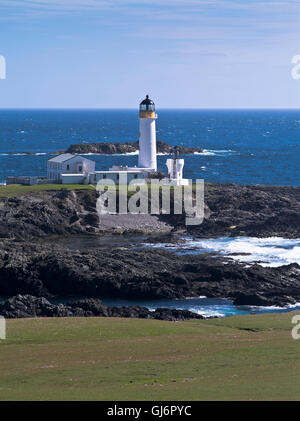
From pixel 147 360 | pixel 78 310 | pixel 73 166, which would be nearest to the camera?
pixel 147 360

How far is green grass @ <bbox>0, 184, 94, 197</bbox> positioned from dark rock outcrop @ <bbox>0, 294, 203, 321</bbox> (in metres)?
32.3

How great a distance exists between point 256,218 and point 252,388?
47008 millimetres

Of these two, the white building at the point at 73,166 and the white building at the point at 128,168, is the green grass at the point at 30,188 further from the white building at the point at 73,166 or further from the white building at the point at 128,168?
the white building at the point at 73,166

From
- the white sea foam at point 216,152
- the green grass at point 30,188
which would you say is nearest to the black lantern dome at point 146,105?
the green grass at point 30,188

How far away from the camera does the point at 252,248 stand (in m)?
60.1

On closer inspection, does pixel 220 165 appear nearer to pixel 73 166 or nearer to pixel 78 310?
pixel 73 166

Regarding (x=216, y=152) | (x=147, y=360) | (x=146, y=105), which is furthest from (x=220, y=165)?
(x=147, y=360)

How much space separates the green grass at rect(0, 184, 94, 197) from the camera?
242 ft

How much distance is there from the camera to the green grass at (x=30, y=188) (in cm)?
7369

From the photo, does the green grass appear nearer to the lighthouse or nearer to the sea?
the lighthouse

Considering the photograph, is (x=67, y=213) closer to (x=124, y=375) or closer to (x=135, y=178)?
(x=135, y=178)

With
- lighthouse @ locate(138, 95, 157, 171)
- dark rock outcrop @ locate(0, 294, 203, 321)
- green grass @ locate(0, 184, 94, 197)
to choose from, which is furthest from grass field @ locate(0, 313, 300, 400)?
lighthouse @ locate(138, 95, 157, 171)

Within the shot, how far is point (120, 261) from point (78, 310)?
10.7 metres

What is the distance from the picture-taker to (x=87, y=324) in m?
35.2
